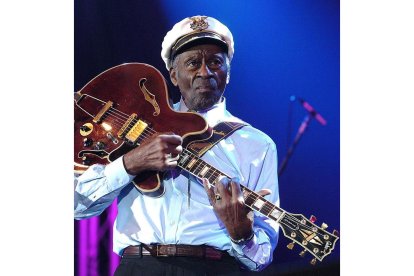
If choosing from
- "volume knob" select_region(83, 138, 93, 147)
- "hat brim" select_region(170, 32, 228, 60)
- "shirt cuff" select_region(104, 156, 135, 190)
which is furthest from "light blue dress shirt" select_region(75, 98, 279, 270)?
"hat brim" select_region(170, 32, 228, 60)

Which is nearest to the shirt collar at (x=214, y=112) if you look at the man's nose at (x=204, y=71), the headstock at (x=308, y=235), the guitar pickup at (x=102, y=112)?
the man's nose at (x=204, y=71)

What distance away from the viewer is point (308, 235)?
9.14ft

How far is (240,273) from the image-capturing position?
9.37ft

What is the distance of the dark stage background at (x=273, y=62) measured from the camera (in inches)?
123

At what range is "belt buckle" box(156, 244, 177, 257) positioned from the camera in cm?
278

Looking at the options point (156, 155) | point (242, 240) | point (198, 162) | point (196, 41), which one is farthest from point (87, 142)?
point (242, 240)

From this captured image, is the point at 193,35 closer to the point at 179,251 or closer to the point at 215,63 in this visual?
the point at 215,63

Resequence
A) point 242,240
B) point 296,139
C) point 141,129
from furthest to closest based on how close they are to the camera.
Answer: point 296,139 < point 141,129 < point 242,240

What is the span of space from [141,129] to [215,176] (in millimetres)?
360

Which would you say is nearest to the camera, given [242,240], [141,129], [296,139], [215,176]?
[242,240]

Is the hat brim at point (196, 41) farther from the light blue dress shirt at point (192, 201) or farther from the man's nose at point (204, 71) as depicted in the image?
the light blue dress shirt at point (192, 201)
